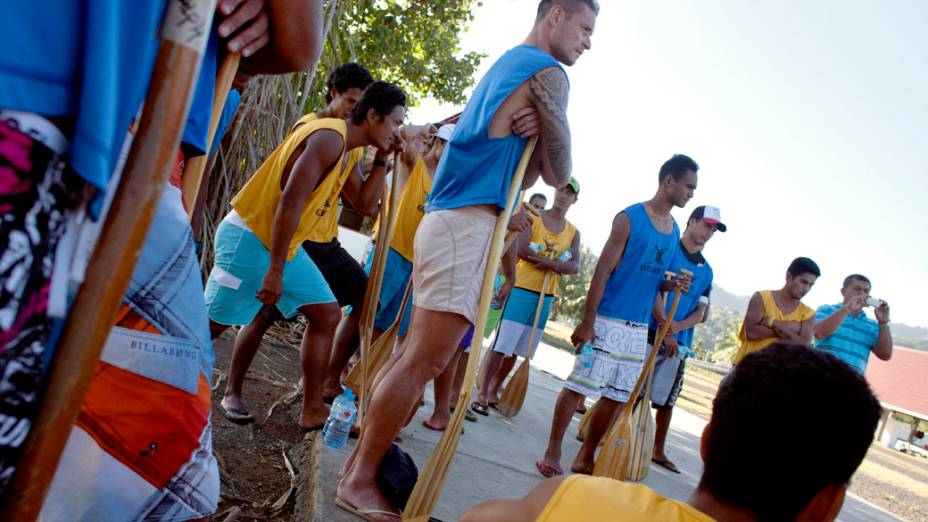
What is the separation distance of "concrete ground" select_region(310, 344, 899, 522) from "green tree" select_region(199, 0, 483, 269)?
2.54 meters

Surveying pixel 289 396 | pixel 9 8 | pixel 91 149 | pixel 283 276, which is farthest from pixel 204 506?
pixel 289 396

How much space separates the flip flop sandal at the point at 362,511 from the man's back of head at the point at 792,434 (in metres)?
1.49

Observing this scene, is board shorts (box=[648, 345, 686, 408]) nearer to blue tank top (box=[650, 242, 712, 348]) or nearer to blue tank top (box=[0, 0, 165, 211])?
blue tank top (box=[650, 242, 712, 348])

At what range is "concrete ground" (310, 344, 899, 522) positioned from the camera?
285cm

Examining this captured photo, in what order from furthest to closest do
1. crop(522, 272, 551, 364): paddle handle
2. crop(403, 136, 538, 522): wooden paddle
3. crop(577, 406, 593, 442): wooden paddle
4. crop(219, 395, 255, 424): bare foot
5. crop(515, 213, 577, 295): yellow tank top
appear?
crop(515, 213, 577, 295): yellow tank top < crop(522, 272, 551, 364): paddle handle < crop(577, 406, 593, 442): wooden paddle < crop(219, 395, 255, 424): bare foot < crop(403, 136, 538, 522): wooden paddle

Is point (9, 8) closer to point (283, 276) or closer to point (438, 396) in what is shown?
point (283, 276)

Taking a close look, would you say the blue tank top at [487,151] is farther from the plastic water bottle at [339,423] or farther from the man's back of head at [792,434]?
the man's back of head at [792,434]

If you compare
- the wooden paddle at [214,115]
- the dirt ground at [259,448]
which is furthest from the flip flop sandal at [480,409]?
the wooden paddle at [214,115]

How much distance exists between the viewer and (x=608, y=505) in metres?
1.15

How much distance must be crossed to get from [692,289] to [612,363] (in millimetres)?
1700

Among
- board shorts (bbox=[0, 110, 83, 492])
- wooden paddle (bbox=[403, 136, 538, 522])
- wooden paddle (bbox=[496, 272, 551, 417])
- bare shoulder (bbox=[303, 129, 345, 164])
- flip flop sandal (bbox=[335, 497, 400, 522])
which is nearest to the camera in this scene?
board shorts (bbox=[0, 110, 83, 492])

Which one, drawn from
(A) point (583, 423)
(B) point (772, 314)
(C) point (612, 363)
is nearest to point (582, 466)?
(C) point (612, 363)

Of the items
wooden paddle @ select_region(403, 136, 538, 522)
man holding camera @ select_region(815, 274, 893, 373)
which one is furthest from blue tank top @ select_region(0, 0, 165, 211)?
man holding camera @ select_region(815, 274, 893, 373)

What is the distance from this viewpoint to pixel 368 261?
5.15 m
